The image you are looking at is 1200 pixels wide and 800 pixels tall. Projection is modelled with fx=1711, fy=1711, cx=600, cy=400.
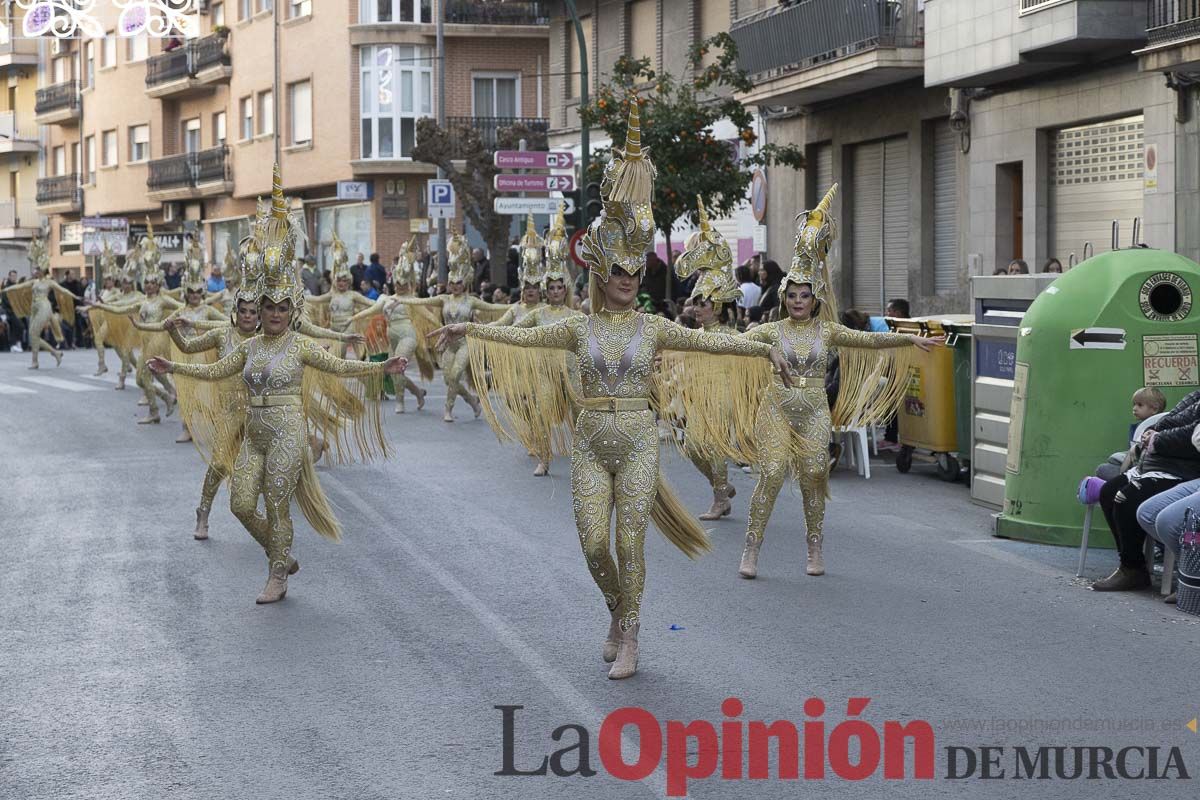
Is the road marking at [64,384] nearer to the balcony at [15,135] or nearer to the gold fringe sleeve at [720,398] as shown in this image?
the gold fringe sleeve at [720,398]

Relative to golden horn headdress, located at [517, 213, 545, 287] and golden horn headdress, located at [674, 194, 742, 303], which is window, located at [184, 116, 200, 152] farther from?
golden horn headdress, located at [674, 194, 742, 303]

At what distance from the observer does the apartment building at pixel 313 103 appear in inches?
1866

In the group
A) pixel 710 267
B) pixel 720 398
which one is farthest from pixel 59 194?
pixel 720 398

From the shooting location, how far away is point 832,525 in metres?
Result: 12.6

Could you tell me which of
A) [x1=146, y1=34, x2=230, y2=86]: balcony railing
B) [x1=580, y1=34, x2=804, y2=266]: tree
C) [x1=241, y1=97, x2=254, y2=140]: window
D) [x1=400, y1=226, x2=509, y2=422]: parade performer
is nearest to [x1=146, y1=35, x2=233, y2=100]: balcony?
[x1=146, y1=34, x2=230, y2=86]: balcony railing

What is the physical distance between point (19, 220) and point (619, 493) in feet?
238

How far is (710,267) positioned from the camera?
13477 mm

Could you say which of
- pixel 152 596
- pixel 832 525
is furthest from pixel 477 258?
pixel 152 596

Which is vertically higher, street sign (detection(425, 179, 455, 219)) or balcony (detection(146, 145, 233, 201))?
balcony (detection(146, 145, 233, 201))

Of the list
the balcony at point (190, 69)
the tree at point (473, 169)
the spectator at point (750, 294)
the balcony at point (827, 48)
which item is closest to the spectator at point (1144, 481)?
the spectator at point (750, 294)

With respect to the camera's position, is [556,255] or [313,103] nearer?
[556,255]

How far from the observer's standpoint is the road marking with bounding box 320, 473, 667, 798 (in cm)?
638

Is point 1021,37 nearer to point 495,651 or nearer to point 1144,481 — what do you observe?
point 1144,481

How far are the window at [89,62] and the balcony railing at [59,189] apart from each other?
3.94 meters
